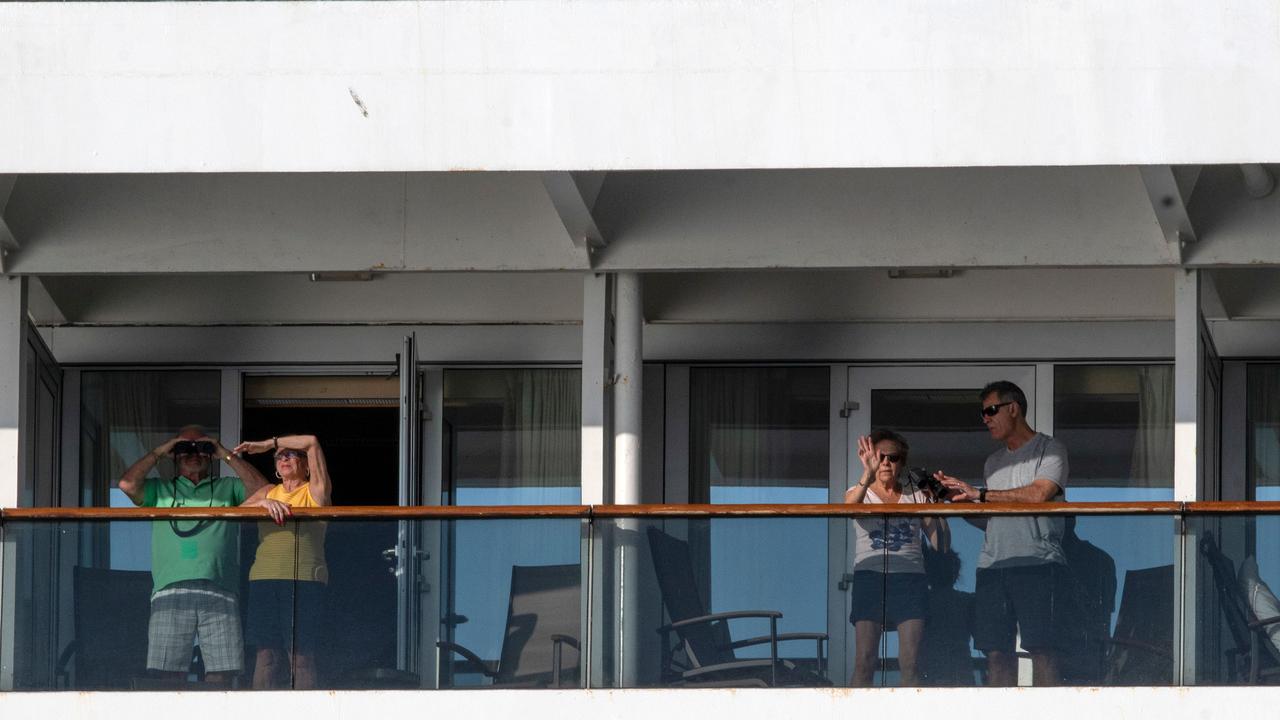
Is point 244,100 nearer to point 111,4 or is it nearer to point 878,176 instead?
point 111,4

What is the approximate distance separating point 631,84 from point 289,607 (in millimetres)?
2881

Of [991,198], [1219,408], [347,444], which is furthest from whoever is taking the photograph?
[347,444]

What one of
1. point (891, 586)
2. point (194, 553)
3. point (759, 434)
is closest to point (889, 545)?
point (891, 586)

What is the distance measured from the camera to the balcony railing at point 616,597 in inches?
374

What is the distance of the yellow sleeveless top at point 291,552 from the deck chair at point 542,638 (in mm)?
675

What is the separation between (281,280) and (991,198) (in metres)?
4.31

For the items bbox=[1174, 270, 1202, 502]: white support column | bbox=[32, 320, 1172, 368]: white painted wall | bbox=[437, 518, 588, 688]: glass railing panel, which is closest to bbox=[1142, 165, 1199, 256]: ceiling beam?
bbox=[1174, 270, 1202, 502]: white support column

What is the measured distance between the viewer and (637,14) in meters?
10.0

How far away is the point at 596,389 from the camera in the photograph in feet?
36.2

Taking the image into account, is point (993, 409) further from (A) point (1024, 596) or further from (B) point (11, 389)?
(B) point (11, 389)

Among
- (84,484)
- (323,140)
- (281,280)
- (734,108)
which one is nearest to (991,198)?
(734,108)

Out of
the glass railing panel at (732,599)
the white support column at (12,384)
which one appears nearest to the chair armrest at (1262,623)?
the glass railing panel at (732,599)

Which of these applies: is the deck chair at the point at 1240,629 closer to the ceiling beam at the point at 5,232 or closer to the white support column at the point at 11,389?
the white support column at the point at 11,389

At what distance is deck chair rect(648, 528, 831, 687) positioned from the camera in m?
9.63
